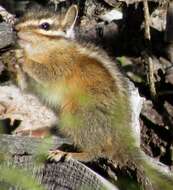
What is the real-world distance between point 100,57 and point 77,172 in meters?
1.12

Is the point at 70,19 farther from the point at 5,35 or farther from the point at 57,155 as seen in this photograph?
the point at 57,155

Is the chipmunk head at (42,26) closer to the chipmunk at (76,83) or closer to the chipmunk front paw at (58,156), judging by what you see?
the chipmunk at (76,83)

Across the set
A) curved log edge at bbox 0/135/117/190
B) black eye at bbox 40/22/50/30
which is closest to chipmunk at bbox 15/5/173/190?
black eye at bbox 40/22/50/30

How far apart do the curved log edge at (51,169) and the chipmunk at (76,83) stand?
182mm

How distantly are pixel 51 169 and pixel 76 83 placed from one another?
81cm

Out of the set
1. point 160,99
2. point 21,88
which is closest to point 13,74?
point 21,88

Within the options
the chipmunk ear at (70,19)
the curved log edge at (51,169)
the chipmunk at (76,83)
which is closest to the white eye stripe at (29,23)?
the chipmunk at (76,83)

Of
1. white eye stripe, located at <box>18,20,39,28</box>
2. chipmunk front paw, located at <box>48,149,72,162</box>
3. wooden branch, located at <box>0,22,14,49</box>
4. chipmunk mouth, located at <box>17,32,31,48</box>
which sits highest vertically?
white eye stripe, located at <box>18,20,39,28</box>

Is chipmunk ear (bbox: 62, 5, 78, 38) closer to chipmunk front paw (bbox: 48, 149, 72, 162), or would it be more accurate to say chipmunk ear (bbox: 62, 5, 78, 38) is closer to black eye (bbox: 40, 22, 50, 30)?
black eye (bbox: 40, 22, 50, 30)

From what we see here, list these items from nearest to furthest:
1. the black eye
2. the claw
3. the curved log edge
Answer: the curved log edge < the claw < the black eye

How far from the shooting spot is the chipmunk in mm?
4523

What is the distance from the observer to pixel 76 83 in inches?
186

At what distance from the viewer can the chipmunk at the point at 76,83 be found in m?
4.52

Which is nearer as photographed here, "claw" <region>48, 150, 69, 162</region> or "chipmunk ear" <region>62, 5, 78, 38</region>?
"claw" <region>48, 150, 69, 162</region>
